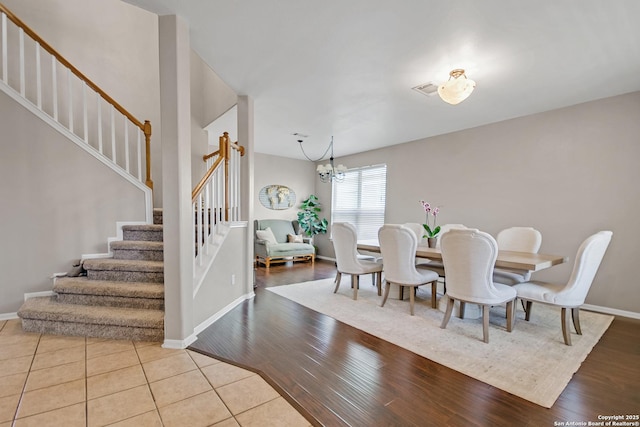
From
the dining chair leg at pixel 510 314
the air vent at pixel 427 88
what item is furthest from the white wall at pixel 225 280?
the dining chair leg at pixel 510 314

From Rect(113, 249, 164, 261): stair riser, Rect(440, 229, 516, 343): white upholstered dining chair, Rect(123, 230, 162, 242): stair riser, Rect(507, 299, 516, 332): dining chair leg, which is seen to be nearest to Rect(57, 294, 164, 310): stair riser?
Rect(113, 249, 164, 261): stair riser

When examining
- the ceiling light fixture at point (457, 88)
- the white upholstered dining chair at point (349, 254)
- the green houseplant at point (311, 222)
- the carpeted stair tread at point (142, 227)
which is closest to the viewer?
the ceiling light fixture at point (457, 88)

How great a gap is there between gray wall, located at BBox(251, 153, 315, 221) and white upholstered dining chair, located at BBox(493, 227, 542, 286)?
496 cm

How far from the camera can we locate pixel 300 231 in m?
7.21

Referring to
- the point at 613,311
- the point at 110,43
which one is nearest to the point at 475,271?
the point at 613,311

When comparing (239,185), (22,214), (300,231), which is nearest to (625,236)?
(239,185)

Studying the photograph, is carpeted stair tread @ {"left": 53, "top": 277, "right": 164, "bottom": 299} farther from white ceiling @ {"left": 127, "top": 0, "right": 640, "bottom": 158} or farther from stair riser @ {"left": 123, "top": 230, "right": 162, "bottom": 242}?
white ceiling @ {"left": 127, "top": 0, "right": 640, "bottom": 158}

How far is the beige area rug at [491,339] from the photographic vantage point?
1.93 meters

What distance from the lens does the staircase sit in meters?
2.41

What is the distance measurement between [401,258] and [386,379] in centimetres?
151

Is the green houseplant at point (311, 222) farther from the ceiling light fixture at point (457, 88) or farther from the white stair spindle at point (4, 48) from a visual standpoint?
the white stair spindle at point (4, 48)

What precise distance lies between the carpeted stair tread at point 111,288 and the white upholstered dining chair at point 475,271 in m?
2.85

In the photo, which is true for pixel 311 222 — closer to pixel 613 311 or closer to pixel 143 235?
pixel 143 235

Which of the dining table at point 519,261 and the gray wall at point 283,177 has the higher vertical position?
the gray wall at point 283,177
